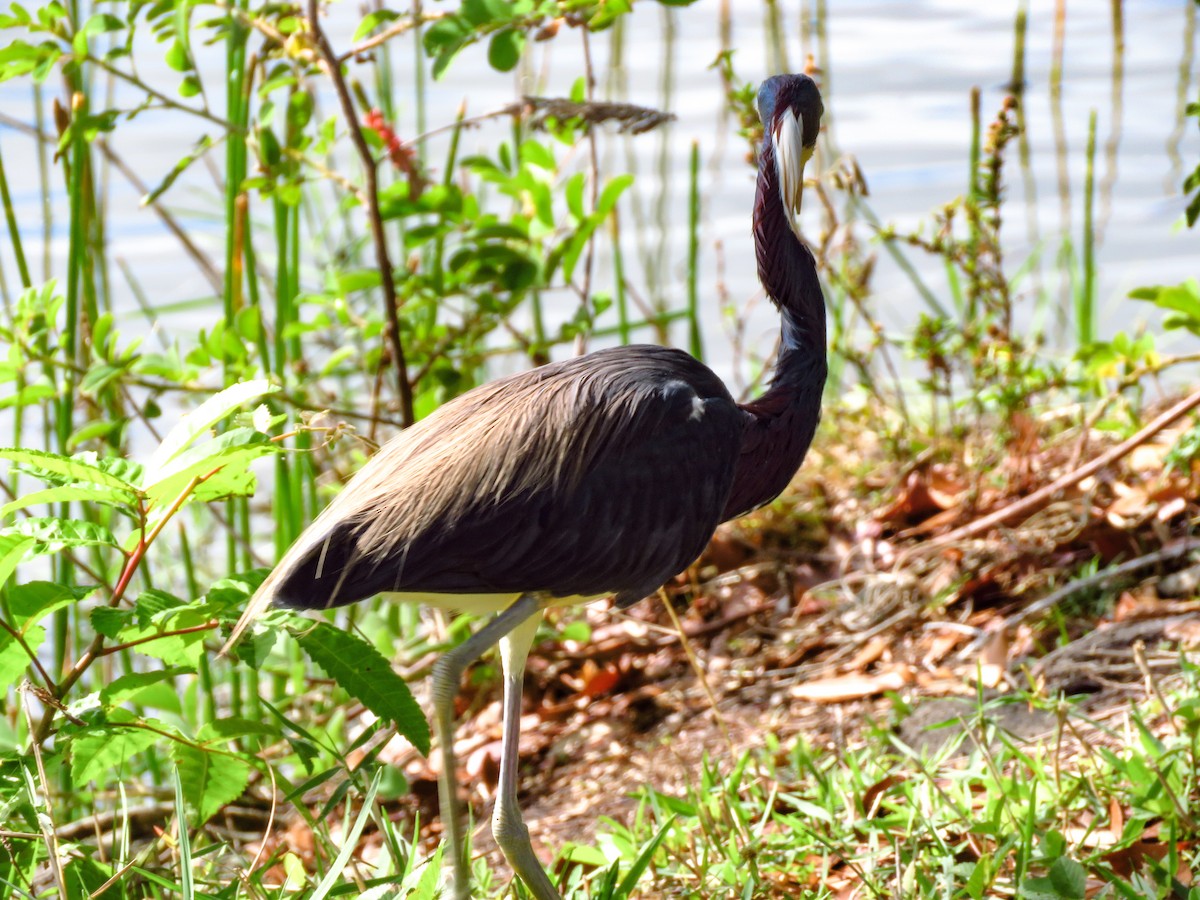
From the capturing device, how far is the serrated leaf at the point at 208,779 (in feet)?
7.69

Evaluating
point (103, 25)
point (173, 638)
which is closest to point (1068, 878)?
point (173, 638)

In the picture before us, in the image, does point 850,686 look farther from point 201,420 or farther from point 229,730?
point 201,420

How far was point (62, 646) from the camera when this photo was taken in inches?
136

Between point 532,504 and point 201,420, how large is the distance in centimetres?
54

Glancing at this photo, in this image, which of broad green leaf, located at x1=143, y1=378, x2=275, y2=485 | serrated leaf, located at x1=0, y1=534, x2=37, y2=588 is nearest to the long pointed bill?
broad green leaf, located at x1=143, y1=378, x2=275, y2=485

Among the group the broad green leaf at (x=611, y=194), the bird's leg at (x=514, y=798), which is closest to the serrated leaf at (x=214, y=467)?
the bird's leg at (x=514, y=798)

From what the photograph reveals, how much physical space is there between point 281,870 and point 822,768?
130cm

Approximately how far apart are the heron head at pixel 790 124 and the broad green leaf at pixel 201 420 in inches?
42.9

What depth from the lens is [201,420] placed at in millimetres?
2119

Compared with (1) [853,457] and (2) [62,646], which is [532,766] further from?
(1) [853,457]

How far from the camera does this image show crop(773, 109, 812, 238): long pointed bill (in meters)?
2.66

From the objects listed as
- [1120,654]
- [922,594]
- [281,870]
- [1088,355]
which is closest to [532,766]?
[281,870]

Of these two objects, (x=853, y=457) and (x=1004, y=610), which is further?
(x=853, y=457)

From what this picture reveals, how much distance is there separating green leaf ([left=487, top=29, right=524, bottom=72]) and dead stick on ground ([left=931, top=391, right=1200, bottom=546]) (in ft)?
5.70
